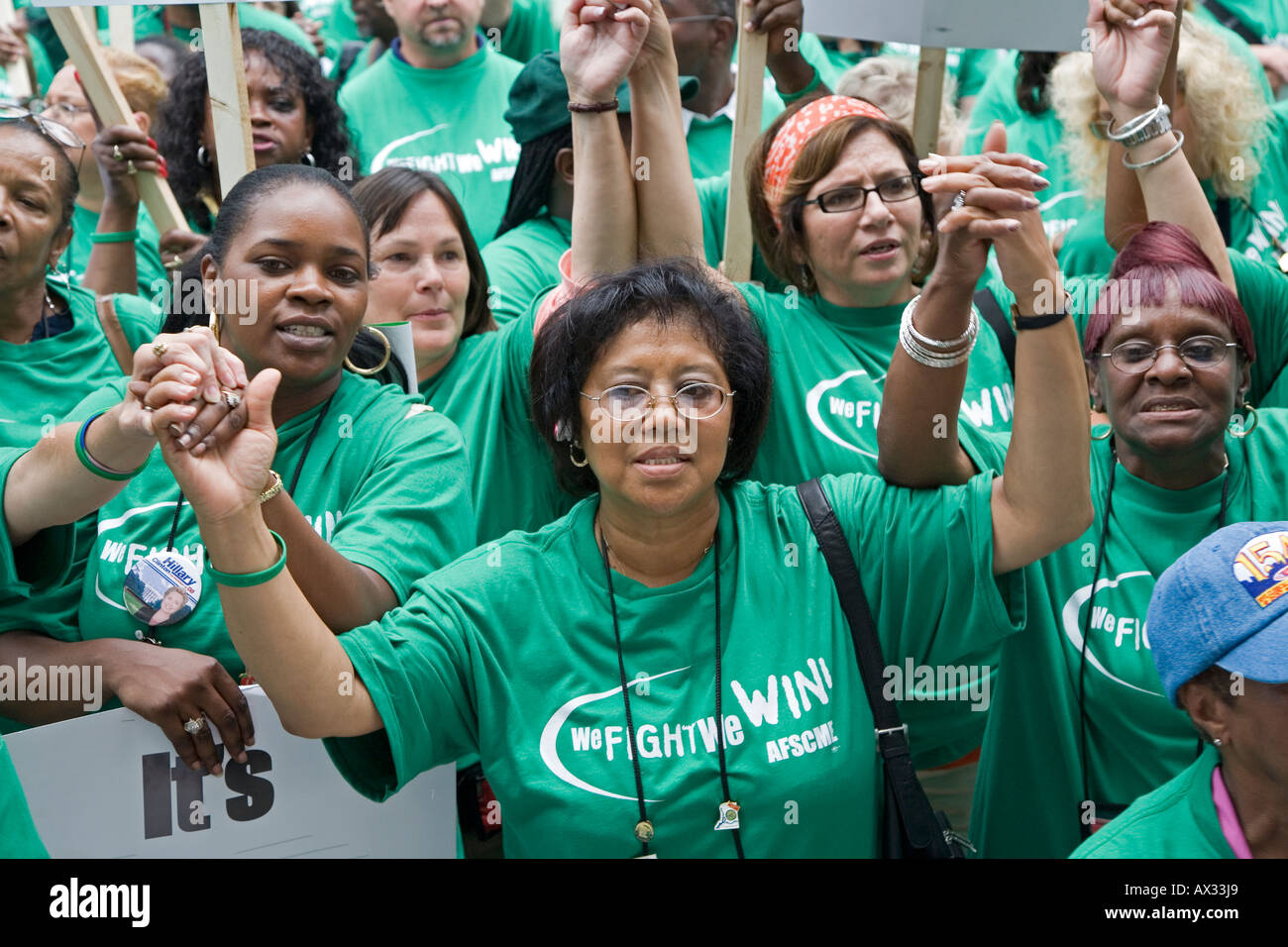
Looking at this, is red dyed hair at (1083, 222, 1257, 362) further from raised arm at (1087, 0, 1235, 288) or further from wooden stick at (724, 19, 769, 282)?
wooden stick at (724, 19, 769, 282)

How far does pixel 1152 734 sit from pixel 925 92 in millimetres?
1767

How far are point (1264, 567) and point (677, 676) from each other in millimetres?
Answer: 914

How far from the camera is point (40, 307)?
10.6ft

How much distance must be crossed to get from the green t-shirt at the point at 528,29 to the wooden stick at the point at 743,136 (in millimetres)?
2583

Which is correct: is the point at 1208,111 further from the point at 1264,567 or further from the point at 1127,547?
the point at 1264,567

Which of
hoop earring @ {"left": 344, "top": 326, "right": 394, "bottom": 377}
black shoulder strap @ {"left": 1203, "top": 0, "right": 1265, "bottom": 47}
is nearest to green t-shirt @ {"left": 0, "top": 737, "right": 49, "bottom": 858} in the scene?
hoop earring @ {"left": 344, "top": 326, "right": 394, "bottom": 377}

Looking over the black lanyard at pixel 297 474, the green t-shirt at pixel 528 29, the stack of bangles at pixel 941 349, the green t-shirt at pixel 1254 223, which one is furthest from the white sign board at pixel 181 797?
the green t-shirt at pixel 528 29

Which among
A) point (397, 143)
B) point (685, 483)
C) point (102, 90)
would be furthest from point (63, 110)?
point (685, 483)

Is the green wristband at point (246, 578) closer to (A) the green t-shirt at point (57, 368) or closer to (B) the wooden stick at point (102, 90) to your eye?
(A) the green t-shirt at point (57, 368)

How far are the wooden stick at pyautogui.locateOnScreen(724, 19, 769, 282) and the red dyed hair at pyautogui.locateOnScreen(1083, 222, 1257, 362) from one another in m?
0.95

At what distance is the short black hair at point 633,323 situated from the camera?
2467 mm

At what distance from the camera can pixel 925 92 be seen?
3.63 m
